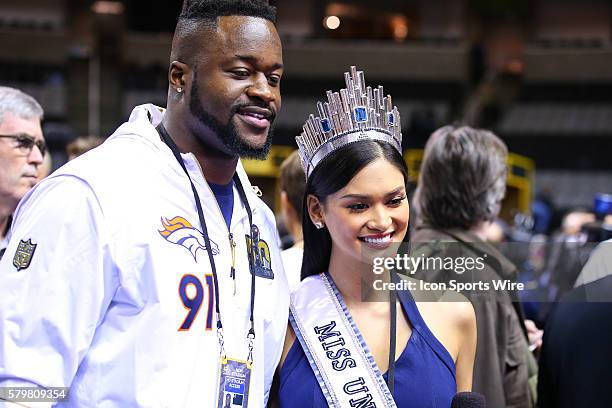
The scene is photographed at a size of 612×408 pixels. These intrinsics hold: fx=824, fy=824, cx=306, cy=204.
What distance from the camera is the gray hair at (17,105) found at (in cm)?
266

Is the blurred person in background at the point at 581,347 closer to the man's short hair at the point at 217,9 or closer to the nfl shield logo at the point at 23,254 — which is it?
the man's short hair at the point at 217,9

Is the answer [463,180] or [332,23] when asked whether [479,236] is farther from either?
[332,23]

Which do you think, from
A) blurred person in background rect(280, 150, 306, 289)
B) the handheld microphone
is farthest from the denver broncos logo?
blurred person in background rect(280, 150, 306, 289)

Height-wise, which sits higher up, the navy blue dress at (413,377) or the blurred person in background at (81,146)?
the blurred person in background at (81,146)

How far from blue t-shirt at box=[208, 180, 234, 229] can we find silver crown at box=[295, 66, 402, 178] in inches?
9.3

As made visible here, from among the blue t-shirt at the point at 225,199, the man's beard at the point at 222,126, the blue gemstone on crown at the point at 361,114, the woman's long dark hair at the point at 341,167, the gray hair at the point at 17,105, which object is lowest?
the blue t-shirt at the point at 225,199

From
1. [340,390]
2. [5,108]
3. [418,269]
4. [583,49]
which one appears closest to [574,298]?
[418,269]

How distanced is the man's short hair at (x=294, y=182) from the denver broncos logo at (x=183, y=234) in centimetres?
115

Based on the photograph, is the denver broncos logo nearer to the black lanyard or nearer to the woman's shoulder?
the black lanyard

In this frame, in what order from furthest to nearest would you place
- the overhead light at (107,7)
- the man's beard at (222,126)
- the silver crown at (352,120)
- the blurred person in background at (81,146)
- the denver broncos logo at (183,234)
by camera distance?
the overhead light at (107,7), the blurred person in background at (81,146), the silver crown at (352,120), the man's beard at (222,126), the denver broncos logo at (183,234)

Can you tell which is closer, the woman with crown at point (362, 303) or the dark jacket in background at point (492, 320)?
the woman with crown at point (362, 303)

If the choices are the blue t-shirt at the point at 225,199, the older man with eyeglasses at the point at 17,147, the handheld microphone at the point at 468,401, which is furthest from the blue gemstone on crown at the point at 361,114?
the older man with eyeglasses at the point at 17,147

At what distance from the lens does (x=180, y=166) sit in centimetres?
179

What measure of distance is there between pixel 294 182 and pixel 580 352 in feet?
4.10
